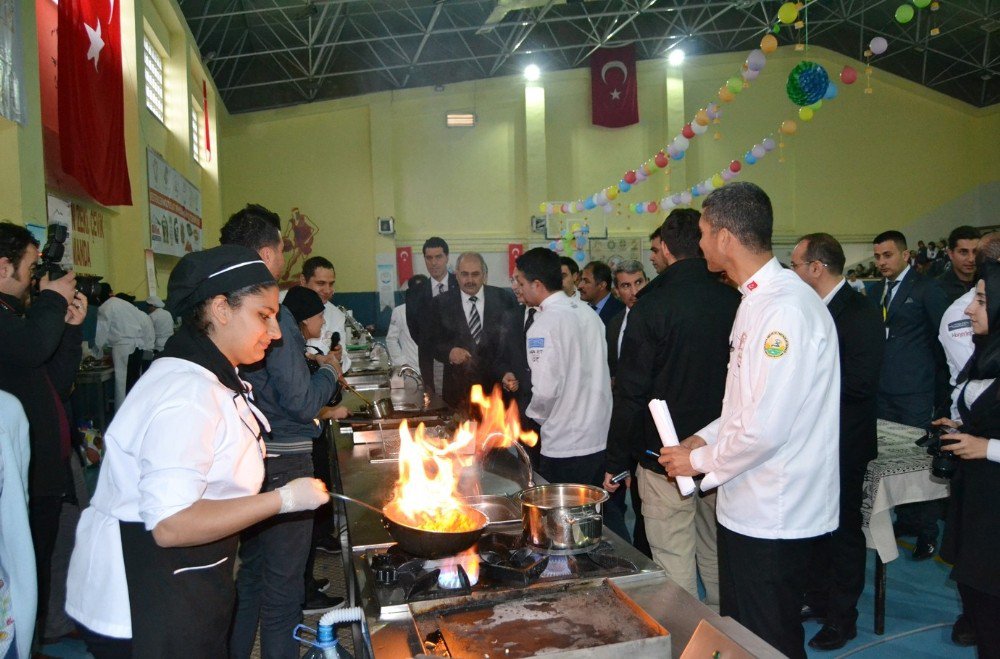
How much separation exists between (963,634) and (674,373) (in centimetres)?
175

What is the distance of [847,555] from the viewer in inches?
121

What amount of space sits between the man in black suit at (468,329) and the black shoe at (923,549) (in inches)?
103

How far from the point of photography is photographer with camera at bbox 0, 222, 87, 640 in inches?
102

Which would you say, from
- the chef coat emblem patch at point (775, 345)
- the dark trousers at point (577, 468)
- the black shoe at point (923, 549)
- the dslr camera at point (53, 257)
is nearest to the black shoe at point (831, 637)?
the dark trousers at point (577, 468)

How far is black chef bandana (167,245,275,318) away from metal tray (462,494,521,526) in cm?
98

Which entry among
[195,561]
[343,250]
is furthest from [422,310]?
[343,250]

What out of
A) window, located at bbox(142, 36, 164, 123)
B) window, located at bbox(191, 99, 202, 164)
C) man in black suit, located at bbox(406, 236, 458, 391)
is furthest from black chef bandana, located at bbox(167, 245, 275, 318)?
window, located at bbox(191, 99, 202, 164)

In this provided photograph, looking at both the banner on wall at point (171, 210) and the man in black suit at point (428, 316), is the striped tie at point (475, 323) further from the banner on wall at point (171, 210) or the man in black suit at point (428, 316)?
the banner on wall at point (171, 210)

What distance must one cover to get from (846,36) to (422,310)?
14771 millimetres

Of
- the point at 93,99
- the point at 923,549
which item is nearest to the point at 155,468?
the point at 923,549

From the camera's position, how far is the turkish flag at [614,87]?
1548 cm

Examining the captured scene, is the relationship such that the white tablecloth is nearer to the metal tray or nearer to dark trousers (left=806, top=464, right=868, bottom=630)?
dark trousers (left=806, top=464, right=868, bottom=630)

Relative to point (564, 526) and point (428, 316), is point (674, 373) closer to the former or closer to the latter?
point (564, 526)

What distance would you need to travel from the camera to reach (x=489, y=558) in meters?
1.69
